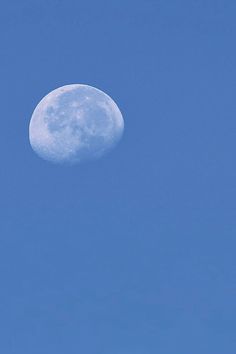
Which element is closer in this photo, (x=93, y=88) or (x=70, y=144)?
(x=70, y=144)

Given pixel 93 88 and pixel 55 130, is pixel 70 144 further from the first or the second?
pixel 93 88

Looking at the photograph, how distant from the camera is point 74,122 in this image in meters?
27.4

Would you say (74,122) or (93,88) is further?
(93,88)

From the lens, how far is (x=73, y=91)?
28.8 m

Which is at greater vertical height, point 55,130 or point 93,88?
point 93,88

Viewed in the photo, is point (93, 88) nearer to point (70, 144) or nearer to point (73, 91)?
point (73, 91)

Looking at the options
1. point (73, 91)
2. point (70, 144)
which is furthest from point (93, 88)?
point (70, 144)

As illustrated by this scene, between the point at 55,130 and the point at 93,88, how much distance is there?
210 cm

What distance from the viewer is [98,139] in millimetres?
27484

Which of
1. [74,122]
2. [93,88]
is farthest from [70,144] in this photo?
[93,88]

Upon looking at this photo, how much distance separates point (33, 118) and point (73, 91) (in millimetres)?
1243

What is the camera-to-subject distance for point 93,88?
29.1 metres

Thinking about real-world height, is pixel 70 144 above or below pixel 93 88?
below

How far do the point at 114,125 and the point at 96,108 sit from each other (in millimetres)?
649
